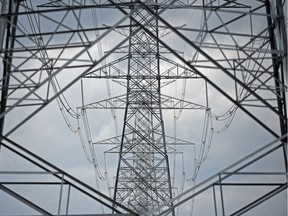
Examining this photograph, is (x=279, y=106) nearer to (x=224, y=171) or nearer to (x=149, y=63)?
(x=224, y=171)

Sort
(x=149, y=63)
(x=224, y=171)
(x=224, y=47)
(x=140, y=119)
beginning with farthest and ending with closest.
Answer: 1. (x=140, y=119)
2. (x=149, y=63)
3. (x=224, y=47)
4. (x=224, y=171)

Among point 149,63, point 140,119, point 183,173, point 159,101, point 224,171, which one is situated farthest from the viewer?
point 183,173

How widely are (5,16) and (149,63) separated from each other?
1153 centimetres

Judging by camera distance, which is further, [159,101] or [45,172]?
[159,101]

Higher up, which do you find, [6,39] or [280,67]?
[6,39]

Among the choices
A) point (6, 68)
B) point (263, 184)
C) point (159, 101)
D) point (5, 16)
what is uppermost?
point (159, 101)

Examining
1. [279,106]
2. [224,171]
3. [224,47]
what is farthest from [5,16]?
[279,106]

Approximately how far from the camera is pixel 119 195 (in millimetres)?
19578

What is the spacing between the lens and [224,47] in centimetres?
794

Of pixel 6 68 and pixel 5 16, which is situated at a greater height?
pixel 5 16

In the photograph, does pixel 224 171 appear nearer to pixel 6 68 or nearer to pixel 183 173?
pixel 6 68

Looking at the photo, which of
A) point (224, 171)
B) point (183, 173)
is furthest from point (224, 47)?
point (183, 173)

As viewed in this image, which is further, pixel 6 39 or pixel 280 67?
pixel 6 39

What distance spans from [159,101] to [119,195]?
17.3ft
